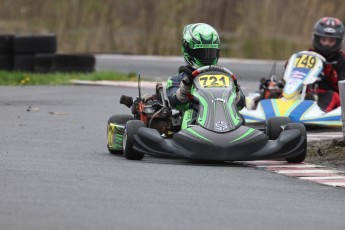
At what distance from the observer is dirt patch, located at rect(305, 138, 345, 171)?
11.6 m

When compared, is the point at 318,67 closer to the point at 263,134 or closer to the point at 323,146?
the point at 323,146

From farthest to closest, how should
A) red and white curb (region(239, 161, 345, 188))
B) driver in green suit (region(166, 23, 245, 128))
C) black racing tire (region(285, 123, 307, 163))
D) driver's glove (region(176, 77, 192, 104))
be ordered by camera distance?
driver in green suit (region(166, 23, 245, 128)), driver's glove (region(176, 77, 192, 104)), black racing tire (region(285, 123, 307, 163)), red and white curb (region(239, 161, 345, 188))

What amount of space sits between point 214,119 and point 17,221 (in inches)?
155

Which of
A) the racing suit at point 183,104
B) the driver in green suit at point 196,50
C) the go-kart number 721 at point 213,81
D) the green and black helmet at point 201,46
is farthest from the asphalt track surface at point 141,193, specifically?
the green and black helmet at point 201,46

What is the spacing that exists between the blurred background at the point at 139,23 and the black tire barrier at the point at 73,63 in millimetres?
8218

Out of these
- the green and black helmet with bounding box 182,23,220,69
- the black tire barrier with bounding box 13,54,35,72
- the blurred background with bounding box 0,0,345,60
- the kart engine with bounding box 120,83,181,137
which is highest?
the green and black helmet with bounding box 182,23,220,69

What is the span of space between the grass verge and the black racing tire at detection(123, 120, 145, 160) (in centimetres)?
1148

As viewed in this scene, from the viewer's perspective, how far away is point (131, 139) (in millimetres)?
10930

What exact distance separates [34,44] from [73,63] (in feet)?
2.94

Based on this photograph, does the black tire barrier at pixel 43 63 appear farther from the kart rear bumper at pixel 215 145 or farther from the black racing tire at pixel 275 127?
the kart rear bumper at pixel 215 145

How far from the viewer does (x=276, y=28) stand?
31719 mm

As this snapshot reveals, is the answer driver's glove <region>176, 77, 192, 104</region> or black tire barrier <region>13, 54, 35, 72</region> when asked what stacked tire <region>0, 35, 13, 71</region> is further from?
driver's glove <region>176, 77, 192, 104</region>

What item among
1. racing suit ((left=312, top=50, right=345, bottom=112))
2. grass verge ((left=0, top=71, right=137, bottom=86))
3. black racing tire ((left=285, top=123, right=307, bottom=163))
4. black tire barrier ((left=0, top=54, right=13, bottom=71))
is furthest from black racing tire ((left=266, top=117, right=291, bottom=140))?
black tire barrier ((left=0, top=54, right=13, bottom=71))

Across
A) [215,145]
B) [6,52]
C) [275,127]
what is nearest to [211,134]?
[215,145]
